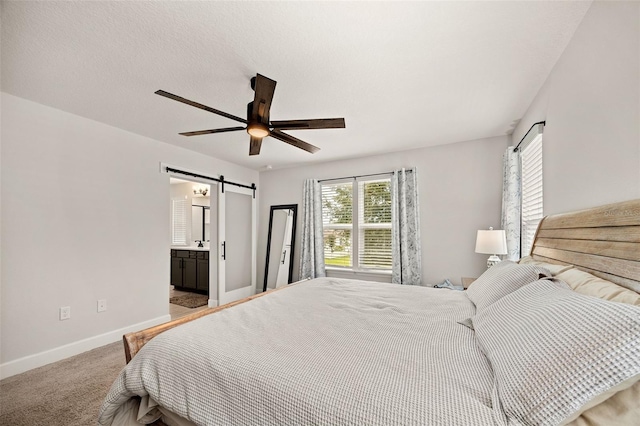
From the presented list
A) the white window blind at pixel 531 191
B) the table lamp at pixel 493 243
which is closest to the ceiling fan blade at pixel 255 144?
the white window blind at pixel 531 191

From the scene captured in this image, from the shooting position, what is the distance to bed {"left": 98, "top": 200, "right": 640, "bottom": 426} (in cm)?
70

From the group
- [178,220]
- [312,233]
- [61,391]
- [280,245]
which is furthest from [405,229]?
[178,220]

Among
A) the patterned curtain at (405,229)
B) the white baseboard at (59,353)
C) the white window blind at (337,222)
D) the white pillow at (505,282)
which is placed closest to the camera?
the white pillow at (505,282)

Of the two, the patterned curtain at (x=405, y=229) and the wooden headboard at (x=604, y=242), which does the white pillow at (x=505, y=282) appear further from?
the patterned curtain at (x=405, y=229)

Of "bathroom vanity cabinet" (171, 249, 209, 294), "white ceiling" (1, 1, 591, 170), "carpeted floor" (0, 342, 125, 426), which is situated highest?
"white ceiling" (1, 1, 591, 170)

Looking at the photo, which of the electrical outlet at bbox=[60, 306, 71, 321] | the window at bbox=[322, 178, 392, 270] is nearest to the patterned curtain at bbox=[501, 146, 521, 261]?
the window at bbox=[322, 178, 392, 270]

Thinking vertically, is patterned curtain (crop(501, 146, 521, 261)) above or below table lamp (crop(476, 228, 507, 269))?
above

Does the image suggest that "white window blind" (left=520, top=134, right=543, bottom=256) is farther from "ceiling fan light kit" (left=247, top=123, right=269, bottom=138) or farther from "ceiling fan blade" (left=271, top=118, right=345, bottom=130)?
"ceiling fan light kit" (left=247, top=123, right=269, bottom=138)

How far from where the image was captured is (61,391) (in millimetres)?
2125

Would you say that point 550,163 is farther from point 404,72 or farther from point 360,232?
point 360,232

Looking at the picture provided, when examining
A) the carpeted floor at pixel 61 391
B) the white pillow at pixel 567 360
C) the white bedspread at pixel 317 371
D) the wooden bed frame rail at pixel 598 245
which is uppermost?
the wooden bed frame rail at pixel 598 245

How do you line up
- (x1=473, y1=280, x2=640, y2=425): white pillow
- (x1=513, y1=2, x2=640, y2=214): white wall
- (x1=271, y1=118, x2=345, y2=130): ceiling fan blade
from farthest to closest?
1. (x1=271, y1=118, x2=345, y2=130): ceiling fan blade
2. (x1=513, y1=2, x2=640, y2=214): white wall
3. (x1=473, y1=280, x2=640, y2=425): white pillow

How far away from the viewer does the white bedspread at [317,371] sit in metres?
0.82

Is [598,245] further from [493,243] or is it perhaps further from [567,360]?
[493,243]
